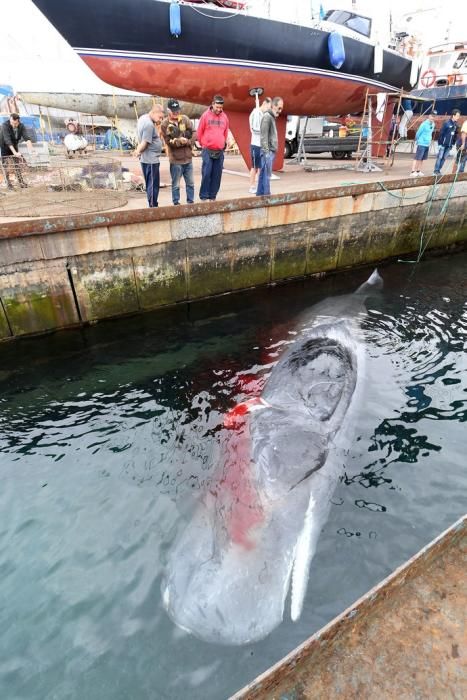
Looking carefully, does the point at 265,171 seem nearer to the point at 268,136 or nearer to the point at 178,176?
the point at 268,136

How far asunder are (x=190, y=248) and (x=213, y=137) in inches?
92.8

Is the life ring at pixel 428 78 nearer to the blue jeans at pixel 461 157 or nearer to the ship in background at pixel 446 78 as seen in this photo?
the ship in background at pixel 446 78

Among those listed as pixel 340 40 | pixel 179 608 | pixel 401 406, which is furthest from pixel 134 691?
pixel 340 40

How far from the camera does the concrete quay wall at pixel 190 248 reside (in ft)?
24.0

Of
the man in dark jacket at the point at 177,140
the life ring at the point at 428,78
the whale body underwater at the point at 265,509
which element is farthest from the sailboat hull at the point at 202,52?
the life ring at the point at 428,78

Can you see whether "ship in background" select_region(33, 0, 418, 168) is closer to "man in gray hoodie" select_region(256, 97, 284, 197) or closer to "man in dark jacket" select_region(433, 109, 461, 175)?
"man in gray hoodie" select_region(256, 97, 284, 197)

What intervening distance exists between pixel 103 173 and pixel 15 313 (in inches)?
220

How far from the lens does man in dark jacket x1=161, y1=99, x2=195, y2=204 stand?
818 cm

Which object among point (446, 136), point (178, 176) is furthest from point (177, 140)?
point (446, 136)

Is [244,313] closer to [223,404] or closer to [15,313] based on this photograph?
[223,404]

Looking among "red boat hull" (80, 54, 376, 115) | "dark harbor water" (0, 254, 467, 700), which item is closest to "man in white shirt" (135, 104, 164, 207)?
"dark harbor water" (0, 254, 467, 700)

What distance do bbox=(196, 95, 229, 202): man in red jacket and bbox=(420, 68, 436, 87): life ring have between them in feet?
87.7

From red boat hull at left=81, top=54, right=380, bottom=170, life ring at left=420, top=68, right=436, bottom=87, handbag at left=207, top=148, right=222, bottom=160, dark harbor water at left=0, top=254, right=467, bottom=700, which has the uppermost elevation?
life ring at left=420, top=68, right=436, bottom=87

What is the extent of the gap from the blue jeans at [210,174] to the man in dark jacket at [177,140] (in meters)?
0.32
